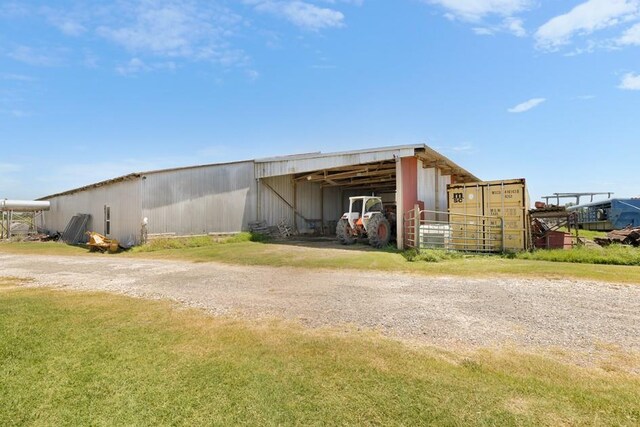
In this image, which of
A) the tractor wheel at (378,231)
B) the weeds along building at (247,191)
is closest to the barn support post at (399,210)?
the weeds along building at (247,191)

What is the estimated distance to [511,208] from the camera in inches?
559

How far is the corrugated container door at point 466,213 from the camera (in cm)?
1426

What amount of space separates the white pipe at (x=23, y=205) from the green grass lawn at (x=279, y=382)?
28.8 meters

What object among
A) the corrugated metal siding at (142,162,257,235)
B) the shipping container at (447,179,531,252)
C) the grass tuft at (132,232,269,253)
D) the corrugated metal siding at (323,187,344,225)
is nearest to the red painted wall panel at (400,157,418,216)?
the shipping container at (447,179,531,252)

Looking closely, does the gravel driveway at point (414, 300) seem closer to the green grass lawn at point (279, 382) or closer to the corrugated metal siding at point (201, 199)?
the green grass lawn at point (279, 382)

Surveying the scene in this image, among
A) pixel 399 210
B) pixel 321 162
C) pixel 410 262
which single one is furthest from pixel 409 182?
pixel 410 262

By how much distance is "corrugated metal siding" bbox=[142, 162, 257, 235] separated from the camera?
1702 cm

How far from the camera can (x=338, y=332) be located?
4.76 m

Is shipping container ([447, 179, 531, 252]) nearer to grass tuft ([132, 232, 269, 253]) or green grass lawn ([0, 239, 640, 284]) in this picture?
green grass lawn ([0, 239, 640, 284])

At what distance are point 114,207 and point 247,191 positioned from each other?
23.3 ft

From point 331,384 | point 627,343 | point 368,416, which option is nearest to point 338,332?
point 331,384

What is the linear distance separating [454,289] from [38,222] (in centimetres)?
3938

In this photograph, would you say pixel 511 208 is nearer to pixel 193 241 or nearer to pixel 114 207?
pixel 193 241

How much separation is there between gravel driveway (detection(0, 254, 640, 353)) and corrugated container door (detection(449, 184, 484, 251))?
6001 millimetres
